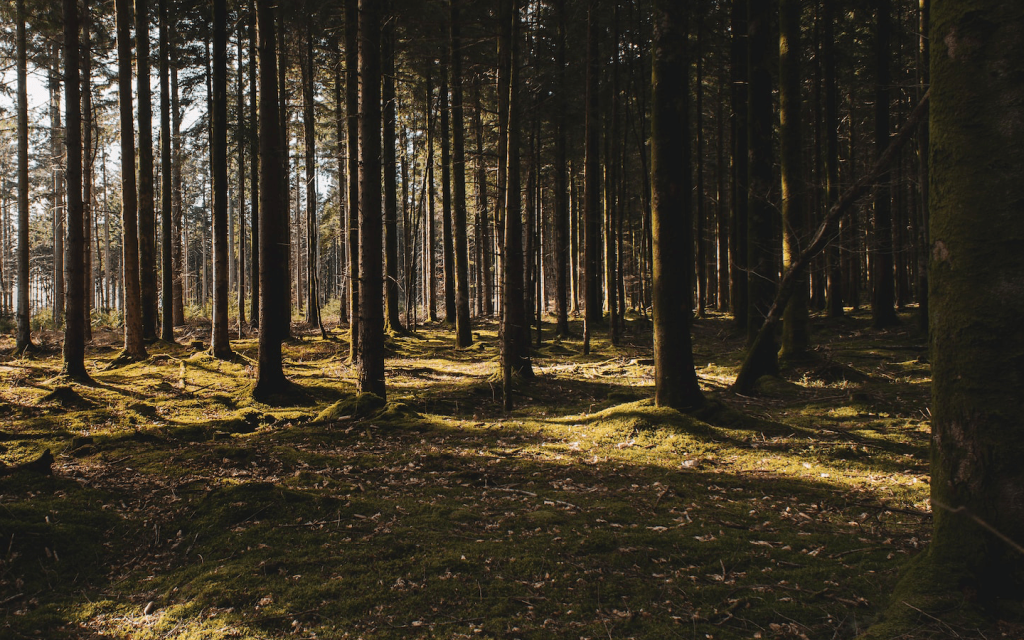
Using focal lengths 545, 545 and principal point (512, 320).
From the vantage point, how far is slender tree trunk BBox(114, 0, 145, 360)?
13.2m

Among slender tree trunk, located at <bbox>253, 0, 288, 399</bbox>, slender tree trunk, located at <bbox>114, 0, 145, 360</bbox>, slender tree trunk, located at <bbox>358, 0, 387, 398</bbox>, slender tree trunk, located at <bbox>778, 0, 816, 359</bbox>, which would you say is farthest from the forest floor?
slender tree trunk, located at <bbox>114, 0, 145, 360</bbox>

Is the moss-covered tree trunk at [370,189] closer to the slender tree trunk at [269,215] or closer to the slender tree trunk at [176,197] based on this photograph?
the slender tree trunk at [269,215]

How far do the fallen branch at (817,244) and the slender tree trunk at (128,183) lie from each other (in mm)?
13873

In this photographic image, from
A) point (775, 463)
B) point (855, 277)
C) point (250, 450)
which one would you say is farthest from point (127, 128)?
point (855, 277)

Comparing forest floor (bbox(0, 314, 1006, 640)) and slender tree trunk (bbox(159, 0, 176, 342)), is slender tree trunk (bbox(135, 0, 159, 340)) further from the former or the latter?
forest floor (bbox(0, 314, 1006, 640))

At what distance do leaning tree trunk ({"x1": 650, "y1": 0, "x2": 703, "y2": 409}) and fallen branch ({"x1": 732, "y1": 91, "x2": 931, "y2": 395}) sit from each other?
1.21m

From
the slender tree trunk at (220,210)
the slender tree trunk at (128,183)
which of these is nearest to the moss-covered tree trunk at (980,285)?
the slender tree trunk at (220,210)

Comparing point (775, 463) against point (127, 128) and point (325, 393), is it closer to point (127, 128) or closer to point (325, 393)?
point (325, 393)

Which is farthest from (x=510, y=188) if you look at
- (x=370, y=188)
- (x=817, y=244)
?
(x=817, y=244)

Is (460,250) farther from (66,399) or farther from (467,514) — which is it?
(467,514)

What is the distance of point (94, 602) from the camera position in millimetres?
3455

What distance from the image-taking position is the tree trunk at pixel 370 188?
8672mm

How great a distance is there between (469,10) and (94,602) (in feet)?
52.6

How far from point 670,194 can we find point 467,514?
189 inches
